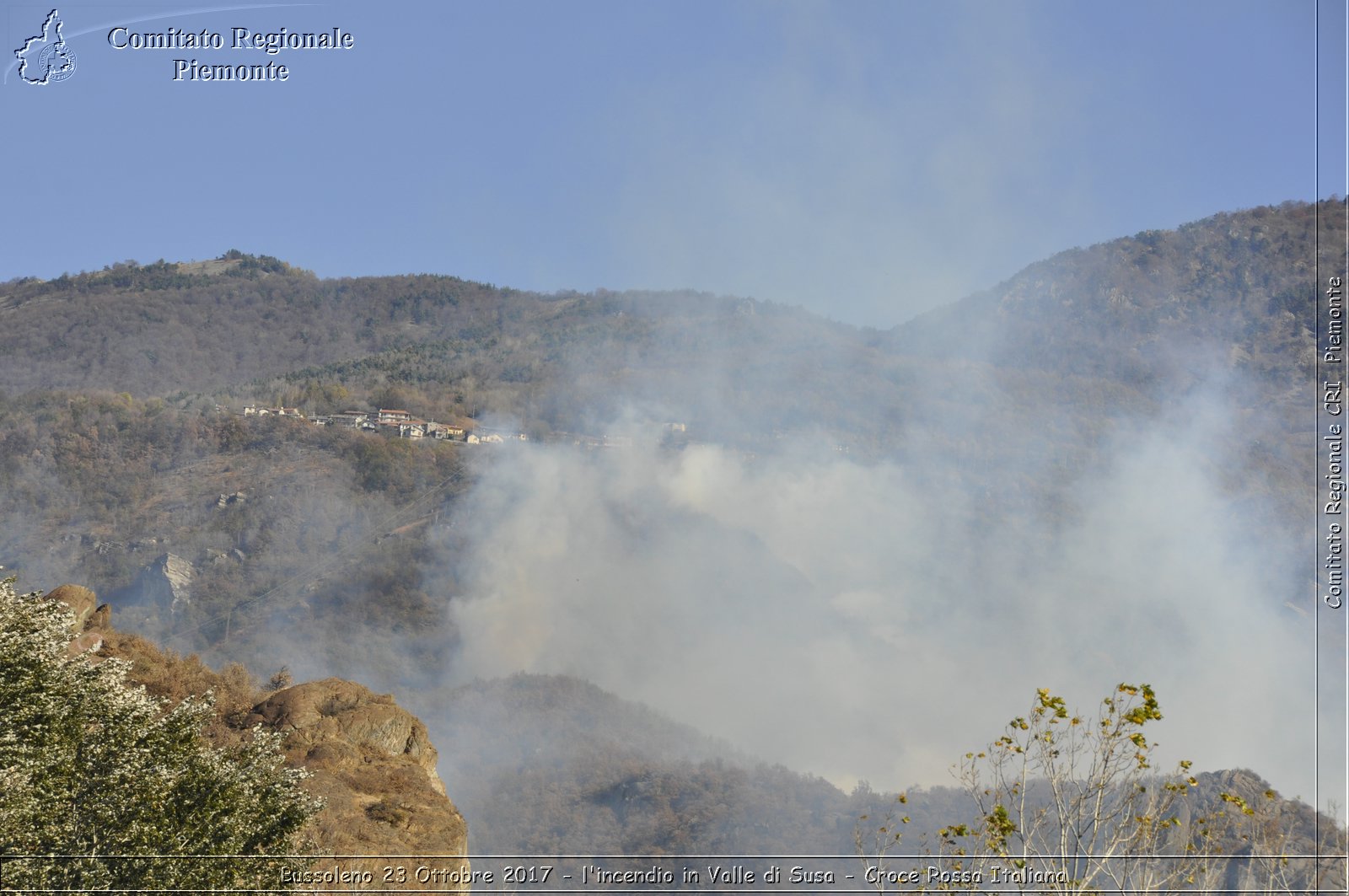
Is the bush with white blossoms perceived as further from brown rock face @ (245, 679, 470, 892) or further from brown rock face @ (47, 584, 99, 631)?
brown rock face @ (47, 584, 99, 631)

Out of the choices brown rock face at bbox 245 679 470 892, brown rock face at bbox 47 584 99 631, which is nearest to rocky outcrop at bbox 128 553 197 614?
brown rock face at bbox 47 584 99 631

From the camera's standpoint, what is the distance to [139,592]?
15412 centimetres

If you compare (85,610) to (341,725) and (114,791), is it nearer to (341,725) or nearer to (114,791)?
(341,725)

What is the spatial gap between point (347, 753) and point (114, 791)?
11.9 m

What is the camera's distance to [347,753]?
34281 mm

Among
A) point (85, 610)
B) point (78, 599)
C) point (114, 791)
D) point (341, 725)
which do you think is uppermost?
point (78, 599)

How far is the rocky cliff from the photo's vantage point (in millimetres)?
28438

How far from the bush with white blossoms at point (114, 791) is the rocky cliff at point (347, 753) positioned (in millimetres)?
2240

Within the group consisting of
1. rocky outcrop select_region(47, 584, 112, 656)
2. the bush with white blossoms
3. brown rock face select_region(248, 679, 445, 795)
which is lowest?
the bush with white blossoms

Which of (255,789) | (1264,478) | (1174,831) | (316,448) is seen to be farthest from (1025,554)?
(255,789)

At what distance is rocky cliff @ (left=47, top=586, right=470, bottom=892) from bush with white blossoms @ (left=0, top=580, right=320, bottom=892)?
7.35 feet

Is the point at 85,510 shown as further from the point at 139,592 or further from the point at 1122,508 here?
the point at 1122,508

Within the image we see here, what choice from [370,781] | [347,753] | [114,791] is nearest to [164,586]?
[347,753]

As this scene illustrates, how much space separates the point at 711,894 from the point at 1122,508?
138m
